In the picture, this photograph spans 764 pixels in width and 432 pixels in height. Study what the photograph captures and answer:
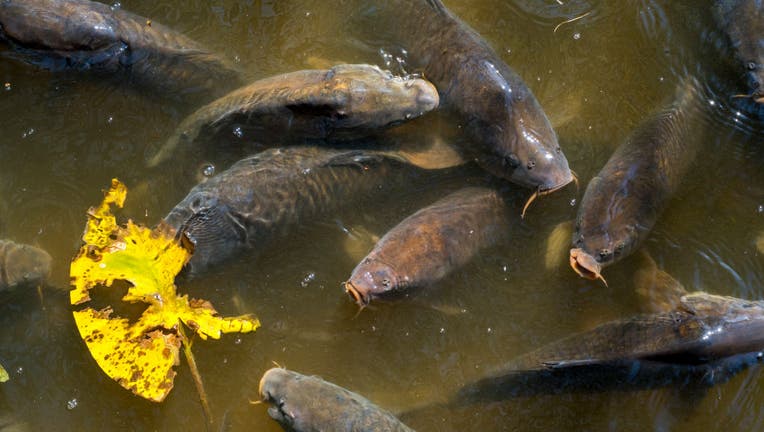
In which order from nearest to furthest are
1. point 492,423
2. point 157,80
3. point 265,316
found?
point 492,423
point 265,316
point 157,80

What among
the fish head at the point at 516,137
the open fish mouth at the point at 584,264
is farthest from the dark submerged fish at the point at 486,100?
the open fish mouth at the point at 584,264

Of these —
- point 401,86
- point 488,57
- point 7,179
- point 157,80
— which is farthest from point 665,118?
point 7,179

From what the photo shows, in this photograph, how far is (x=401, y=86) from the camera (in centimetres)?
427

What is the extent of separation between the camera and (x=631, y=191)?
12.9 feet

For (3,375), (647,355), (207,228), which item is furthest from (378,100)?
(3,375)

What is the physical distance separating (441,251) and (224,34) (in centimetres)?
215

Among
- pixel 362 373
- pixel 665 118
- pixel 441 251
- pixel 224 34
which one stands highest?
pixel 665 118

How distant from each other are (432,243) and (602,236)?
0.91 meters

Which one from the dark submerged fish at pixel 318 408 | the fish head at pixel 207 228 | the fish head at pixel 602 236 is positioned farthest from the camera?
the fish head at pixel 207 228

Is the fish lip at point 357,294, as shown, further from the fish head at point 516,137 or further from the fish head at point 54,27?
the fish head at point 54,27

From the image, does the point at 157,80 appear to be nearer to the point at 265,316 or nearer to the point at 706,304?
the point at 265,316

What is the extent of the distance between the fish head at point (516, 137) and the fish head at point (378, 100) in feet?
1.02

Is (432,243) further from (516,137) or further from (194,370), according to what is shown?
(194,370)

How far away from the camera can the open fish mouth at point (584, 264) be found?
378 centimetres
